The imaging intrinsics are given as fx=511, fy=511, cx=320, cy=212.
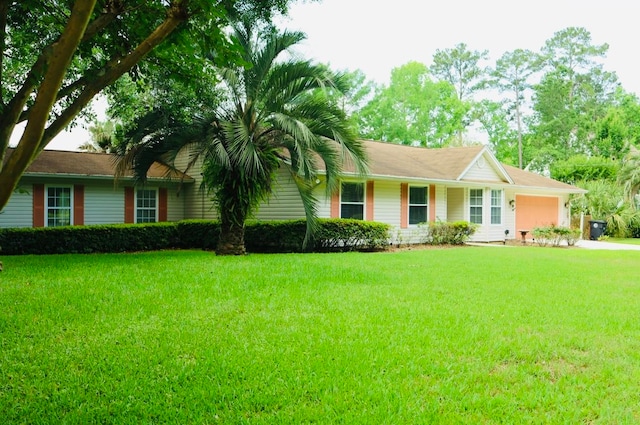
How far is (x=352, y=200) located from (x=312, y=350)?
1355 cm


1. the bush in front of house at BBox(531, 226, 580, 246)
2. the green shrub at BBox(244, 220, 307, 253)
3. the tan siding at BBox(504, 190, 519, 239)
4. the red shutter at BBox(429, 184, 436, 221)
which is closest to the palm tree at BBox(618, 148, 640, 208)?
the tan siding at BBox(504, 190, 519, 239)

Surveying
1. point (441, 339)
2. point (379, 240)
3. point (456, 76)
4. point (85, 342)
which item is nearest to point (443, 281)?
point (441, 339)

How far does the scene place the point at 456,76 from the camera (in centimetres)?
5006

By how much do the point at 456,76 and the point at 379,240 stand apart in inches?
1471

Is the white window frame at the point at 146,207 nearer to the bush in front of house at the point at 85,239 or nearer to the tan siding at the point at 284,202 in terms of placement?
the bush in front of house at the point at 85,239

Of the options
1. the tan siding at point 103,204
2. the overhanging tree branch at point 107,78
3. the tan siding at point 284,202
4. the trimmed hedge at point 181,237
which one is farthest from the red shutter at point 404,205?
the overhanging tree branch at point 107,78

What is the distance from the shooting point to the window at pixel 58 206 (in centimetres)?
1706

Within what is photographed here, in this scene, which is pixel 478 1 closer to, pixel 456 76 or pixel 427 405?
pixel 427 405

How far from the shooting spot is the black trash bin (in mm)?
26719

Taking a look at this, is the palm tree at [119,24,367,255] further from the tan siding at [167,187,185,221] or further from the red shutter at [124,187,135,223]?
the tan siding at [167,187,185,221]

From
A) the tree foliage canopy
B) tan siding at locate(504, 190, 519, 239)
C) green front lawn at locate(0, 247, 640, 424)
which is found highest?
the tree foliage canopy

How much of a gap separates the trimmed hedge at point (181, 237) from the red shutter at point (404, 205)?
2.29 m

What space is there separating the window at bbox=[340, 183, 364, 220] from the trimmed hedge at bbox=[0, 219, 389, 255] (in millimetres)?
1436

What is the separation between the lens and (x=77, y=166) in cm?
1783
